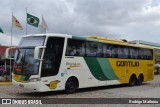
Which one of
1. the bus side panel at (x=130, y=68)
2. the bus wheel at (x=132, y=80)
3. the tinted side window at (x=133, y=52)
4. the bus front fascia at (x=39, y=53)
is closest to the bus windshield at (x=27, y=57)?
the bus front fascia at (x=39, y=53)

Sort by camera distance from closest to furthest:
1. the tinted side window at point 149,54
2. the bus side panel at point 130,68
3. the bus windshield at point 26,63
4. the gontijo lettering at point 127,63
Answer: the bus windshield at point 26,63 < the bus side panel at point 130,68 < the gontijo lettering at point 127,63 < the tinted side window at point 149,54

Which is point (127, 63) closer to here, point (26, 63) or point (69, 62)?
point (69, 62)

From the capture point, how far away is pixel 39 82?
49.3 feet

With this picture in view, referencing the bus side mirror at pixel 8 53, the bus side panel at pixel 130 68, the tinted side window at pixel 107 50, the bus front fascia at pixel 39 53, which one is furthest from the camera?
the bus side panel at pixel 130 68

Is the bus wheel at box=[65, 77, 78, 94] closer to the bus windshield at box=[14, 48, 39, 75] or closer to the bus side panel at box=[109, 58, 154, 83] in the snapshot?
the bus windshield at box=[14, 48, 39, 75]

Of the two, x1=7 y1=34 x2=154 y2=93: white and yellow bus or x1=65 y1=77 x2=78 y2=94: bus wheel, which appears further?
x1=65 y1=77 x2=78 y2=94: bus wheel

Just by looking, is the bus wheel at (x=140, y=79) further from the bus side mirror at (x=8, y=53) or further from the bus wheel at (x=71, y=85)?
the bus side mirror at (x=8, y=53)

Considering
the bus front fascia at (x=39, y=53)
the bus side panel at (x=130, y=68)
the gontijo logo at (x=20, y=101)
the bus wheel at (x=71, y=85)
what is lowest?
the gontijo logo at (x=20, y=101)

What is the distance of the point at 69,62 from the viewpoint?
1680 cm

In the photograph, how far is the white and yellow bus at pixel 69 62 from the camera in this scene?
15234 mm

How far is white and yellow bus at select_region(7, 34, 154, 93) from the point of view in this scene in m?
15.2

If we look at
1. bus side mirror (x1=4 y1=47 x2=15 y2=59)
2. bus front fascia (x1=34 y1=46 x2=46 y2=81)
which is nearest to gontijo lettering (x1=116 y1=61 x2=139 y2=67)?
bus side mirror (x1=4 y1=47 x2=15 y2=59)

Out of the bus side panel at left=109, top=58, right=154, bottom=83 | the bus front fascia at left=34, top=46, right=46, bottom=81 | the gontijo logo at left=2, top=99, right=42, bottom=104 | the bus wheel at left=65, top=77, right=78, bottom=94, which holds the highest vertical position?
→ the bus front fascia at left=34, top=46, right=46, bottom=81

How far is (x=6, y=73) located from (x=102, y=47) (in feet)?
31.1
